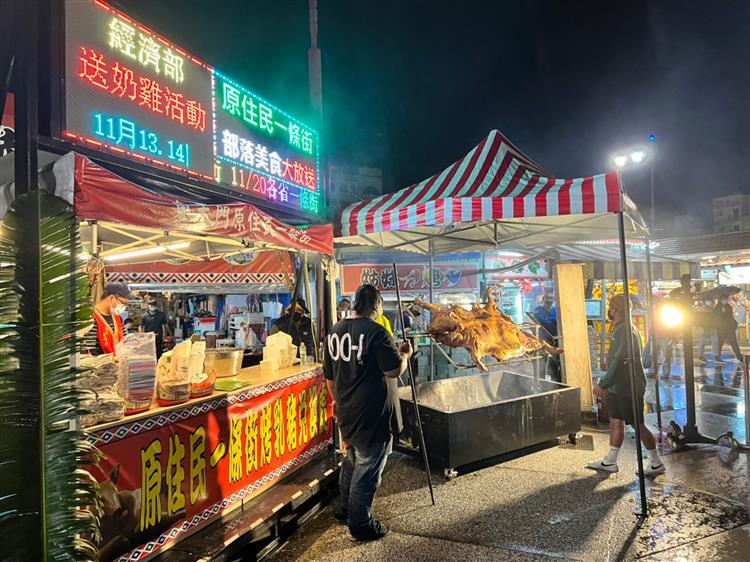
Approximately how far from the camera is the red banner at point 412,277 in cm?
1725

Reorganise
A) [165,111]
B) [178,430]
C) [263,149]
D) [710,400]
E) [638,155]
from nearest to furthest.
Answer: [178,430] → [165,111] → [263,149] → [710,400] → [638,155]

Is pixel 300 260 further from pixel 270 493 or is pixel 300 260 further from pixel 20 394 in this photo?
pixel 20 394

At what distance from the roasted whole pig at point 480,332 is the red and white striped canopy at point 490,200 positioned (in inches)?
49.4

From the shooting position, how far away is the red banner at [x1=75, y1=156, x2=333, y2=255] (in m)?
2.72

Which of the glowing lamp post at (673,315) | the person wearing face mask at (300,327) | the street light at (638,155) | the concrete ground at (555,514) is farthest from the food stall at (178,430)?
the street light at (638,155)

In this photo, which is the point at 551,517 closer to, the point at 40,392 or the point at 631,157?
the point at 40,392

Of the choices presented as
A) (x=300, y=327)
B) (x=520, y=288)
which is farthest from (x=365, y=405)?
(x=520, y=288)

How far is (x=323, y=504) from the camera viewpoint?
4703 mm

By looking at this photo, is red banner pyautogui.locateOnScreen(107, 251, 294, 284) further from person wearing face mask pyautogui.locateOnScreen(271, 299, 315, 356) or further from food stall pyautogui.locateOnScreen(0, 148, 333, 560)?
food stall pyautogui.locateOnScreen(0, 148, 333, 560)

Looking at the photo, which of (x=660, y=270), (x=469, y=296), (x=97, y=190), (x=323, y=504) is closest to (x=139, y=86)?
(x=97, y=190)

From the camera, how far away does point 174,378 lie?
357 centimetres

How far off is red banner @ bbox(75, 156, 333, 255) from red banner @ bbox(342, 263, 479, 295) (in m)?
12.2

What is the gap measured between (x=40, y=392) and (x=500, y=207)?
4.86m

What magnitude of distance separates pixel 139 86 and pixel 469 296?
15324 millimetres
